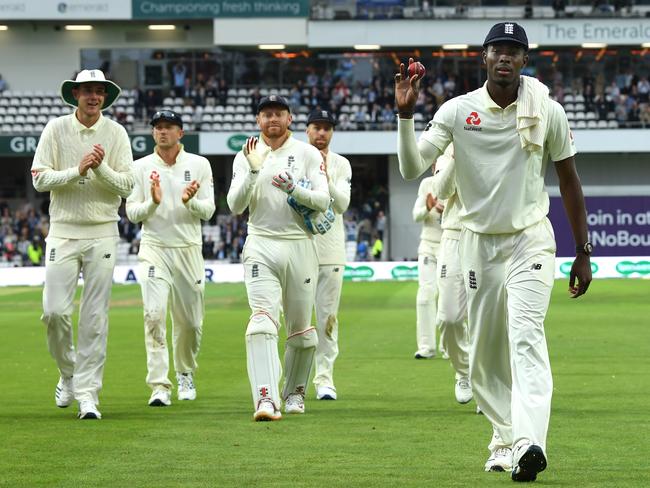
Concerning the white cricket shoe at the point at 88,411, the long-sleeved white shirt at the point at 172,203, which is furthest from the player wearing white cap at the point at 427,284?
the white cricket shoe at the point at 88,411

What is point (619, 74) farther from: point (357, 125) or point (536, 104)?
point (536, 104)

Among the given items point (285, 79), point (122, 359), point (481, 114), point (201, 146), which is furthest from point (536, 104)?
point (285, 79)

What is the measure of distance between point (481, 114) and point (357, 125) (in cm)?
4351

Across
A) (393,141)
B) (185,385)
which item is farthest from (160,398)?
(393,141)

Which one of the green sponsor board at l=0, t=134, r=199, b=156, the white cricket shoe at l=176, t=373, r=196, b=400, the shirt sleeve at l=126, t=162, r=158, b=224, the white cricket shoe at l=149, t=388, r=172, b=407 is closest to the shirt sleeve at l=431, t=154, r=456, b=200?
the shirt sleeve at l=126, t=162, r=158, b=224

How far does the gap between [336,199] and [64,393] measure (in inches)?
126

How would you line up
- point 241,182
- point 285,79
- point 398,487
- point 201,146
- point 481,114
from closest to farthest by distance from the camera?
point 398,487, point 481,114, point 241,182, point 201,146, point 285,79

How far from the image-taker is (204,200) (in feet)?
42.2

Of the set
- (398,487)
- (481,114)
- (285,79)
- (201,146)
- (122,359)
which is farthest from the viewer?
(285,79)

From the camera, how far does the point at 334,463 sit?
27.5 feet

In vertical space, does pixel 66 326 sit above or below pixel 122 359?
above

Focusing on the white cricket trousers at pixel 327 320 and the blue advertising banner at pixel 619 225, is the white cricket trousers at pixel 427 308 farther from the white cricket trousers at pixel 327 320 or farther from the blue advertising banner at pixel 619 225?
the blue advertising banner at pixel 619 225

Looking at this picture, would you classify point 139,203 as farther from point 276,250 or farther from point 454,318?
point 454,318

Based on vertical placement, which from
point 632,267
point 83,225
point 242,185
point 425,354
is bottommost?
point 632,267
